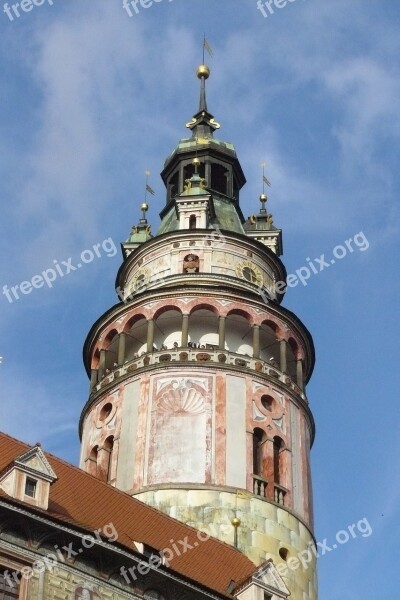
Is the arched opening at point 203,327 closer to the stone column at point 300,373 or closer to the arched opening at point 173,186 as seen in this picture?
the stone column at point 300,373

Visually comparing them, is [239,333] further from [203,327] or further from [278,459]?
[278,459]

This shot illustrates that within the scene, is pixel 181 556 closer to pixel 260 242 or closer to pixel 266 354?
pixel 266 354

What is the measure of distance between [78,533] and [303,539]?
33.8 feet

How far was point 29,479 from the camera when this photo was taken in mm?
21641

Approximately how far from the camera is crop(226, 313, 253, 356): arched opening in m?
33.4

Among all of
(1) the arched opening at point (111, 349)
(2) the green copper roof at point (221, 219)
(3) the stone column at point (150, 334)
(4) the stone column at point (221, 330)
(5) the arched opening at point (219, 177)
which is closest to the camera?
(4) the stone column at point (221, 330)

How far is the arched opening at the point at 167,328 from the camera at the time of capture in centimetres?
3350

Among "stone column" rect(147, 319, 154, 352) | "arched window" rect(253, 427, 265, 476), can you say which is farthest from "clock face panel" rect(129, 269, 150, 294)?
"arched window" rect(253, 427, 265, 476)

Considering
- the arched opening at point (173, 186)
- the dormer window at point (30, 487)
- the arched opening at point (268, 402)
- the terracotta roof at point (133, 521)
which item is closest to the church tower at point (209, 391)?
the arched opening at point (268, 402)

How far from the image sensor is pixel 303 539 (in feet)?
98.6

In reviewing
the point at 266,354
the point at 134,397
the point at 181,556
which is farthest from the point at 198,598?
the point at 266,354

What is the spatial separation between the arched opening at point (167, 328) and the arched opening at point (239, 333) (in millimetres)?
1350

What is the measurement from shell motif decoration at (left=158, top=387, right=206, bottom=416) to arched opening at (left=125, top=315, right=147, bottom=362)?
2.83 metres

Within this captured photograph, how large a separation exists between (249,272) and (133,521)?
38.5 ft
